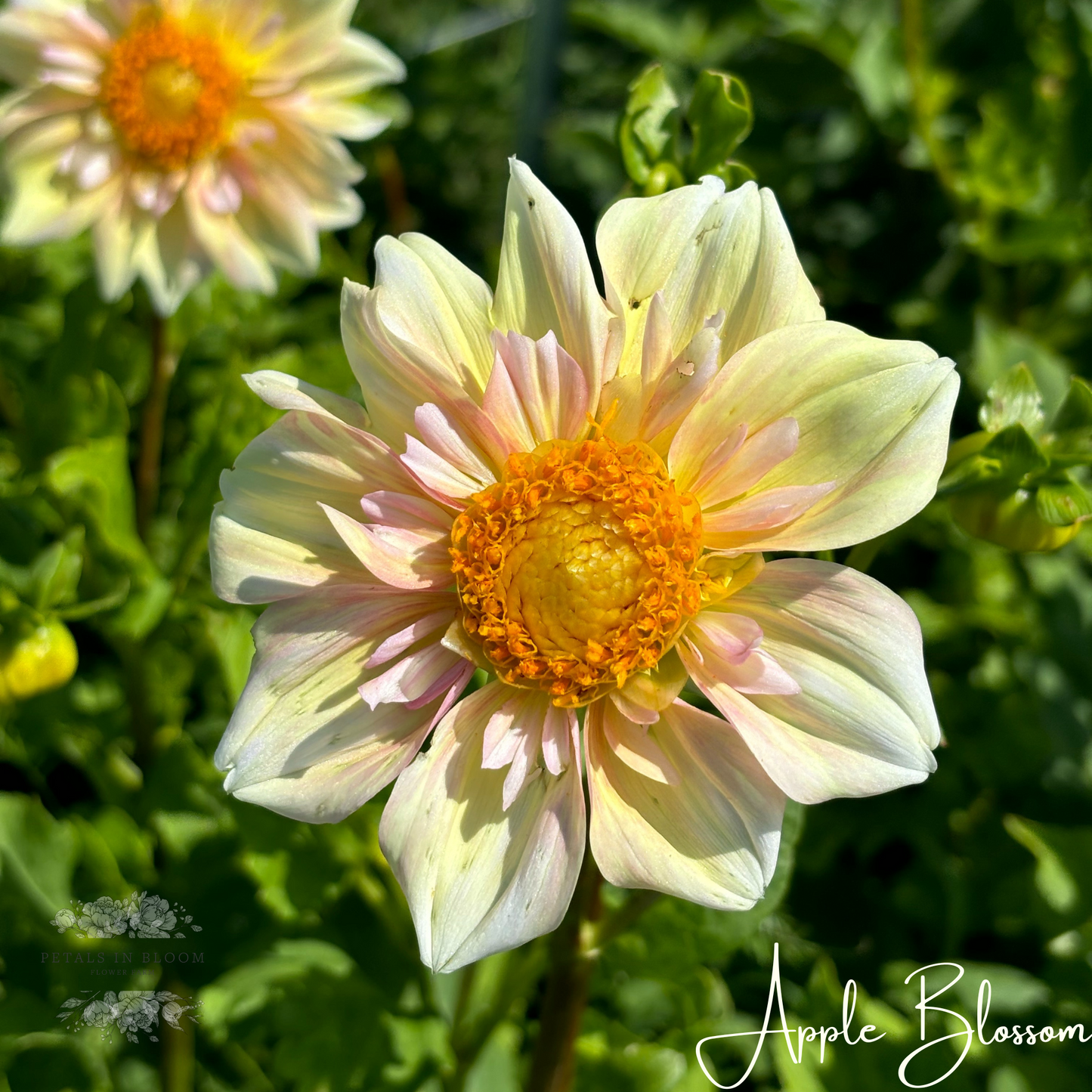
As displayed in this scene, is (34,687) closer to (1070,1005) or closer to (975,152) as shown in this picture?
(1070,1005)

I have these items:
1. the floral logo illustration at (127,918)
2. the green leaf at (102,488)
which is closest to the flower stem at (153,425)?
the green leaf at (102,488)

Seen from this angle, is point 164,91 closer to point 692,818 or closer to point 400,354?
point 400,354

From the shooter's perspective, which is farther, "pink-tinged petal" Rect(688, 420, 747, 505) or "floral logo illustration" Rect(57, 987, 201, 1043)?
"floral logo illustration" Rect(57, 987, 201, 1043)

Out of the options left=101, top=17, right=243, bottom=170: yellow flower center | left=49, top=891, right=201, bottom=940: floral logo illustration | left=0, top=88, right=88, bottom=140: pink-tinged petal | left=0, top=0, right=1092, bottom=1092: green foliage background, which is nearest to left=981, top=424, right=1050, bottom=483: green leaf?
left=0, top=0, right=1092, bottom=1092: green foliage background

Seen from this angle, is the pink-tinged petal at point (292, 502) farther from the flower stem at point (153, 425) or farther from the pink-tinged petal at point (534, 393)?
the flower stem at point (153, 425)

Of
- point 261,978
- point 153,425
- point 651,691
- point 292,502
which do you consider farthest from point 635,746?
point 153,425

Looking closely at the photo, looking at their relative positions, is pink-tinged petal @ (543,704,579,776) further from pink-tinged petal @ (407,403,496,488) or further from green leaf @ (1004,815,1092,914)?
green leaf @ (1004,815,1092,914)
